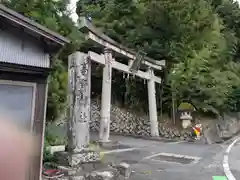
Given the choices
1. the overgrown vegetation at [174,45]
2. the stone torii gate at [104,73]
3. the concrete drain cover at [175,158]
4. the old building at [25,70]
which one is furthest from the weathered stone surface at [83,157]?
the overgrown vegetation at [174,45]

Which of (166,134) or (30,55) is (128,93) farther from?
(30,55)

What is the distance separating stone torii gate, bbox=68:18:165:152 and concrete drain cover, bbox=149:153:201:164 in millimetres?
3014

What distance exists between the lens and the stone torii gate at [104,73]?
773cm

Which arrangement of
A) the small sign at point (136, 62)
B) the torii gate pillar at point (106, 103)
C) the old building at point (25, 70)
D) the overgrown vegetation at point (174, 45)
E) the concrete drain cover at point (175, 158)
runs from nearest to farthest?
1. the old building at point (25, 70)
2. the concrete drain cover at point (175, 158)
3. the torii gate pillar at point (106, 103)
4. the small sign at point (136, 62)
5. the overgrown vegetation at point (174, 45)

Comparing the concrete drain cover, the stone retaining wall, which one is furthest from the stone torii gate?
the concrete drain cover

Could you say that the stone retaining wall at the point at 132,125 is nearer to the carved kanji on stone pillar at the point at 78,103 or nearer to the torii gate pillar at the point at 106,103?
the torii gate pillar at the point at 106,103

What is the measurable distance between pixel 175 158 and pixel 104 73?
5.13m

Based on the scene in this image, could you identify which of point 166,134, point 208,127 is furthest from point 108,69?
point 208,127

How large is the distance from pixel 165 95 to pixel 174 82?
2.08 meters

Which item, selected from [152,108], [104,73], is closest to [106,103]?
[104,73]

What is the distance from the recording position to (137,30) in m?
17.9

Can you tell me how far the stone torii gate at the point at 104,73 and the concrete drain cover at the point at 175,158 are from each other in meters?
3.01

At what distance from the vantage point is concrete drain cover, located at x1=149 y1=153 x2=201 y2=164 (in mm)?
8906

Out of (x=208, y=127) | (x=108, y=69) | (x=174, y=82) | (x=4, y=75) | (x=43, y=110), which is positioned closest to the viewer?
(x=4, y=75)
